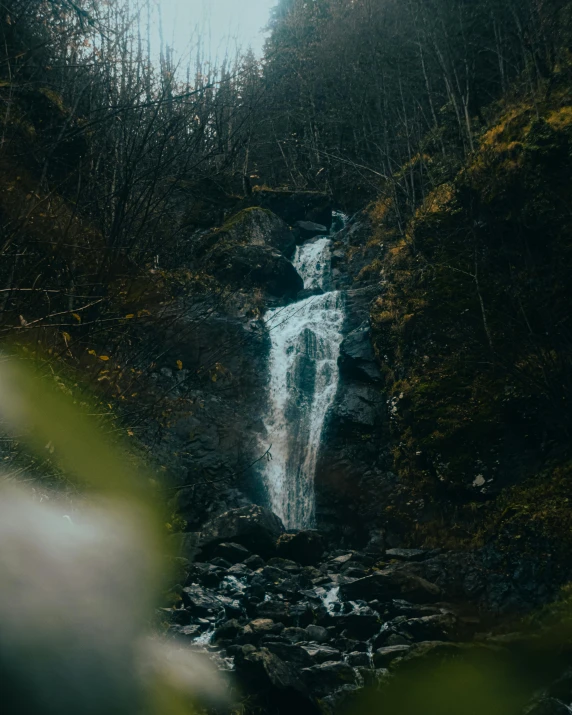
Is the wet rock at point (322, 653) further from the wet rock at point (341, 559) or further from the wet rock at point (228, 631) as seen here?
the wet rock at point (341, 559)

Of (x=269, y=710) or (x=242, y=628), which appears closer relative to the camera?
(x=269, y=710)

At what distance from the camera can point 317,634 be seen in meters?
6.34

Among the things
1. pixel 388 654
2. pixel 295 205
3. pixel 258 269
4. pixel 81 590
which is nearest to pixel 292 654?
pixel 388 654

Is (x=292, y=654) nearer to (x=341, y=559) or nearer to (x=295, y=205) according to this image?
(x=341, y=559)

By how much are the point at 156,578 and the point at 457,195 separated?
43.3ft

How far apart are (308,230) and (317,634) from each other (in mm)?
16807

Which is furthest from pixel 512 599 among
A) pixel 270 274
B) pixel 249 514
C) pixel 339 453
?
pixel 270 274

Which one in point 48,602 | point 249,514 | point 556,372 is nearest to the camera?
point 48,602

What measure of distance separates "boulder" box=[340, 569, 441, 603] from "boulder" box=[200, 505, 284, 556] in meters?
2.27

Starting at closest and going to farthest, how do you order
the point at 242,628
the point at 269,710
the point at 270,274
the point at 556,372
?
the point at 269,710, the point at 242,628, the point at 556,372, the point at 270,274

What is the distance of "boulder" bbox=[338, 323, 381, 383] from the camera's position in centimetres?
1326

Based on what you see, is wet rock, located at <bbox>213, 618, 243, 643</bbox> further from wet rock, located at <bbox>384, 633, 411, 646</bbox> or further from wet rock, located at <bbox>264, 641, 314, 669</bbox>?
wet rock, located at <bbox>384, 633, 411, 646</bbox>

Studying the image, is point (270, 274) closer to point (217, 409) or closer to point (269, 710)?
point (217, 409)

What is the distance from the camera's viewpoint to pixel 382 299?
14.5 m
